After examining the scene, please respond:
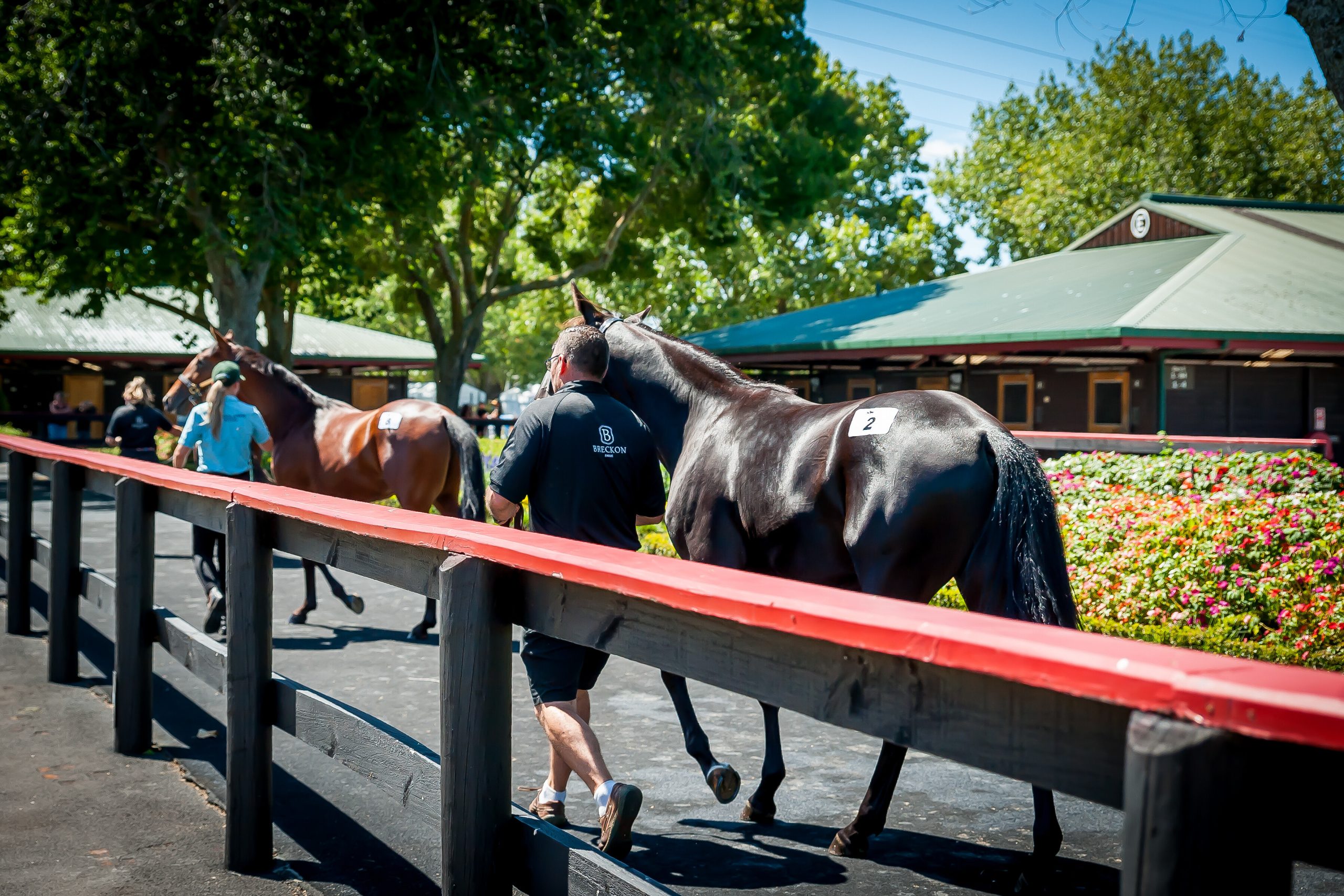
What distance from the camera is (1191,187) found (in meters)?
43.7

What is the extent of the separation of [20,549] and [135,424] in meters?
4.30

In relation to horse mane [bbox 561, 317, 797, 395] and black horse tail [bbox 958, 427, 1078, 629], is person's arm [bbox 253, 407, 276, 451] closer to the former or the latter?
horse mane [bbox 561, 317, 797, 395]

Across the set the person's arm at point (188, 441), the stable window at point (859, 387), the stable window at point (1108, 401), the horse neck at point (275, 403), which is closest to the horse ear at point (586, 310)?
the person's arm at point (188, 441)

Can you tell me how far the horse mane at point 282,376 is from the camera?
9.98 meters

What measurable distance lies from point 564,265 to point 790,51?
955cm

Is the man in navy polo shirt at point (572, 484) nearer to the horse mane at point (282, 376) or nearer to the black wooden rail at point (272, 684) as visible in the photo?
the black wooden rail at point (272, 684)

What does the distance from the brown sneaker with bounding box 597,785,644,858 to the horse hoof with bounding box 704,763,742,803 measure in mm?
676

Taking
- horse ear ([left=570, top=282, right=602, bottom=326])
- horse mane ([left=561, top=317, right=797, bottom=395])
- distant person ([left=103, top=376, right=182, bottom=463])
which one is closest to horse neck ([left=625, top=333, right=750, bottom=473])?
horse mane ([left=561, top=317, right=797, bottom=395])

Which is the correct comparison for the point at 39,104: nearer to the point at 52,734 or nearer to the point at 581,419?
the point at 52,734

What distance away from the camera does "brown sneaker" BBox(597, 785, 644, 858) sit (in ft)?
11.9

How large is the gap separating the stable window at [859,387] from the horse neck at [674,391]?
1920 centimetres

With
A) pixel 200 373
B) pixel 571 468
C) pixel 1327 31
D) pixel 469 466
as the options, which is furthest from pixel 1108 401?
pixel 571 468

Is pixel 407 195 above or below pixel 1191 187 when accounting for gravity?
below

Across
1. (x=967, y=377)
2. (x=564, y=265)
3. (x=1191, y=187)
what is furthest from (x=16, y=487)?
(x=1191, y=187)
